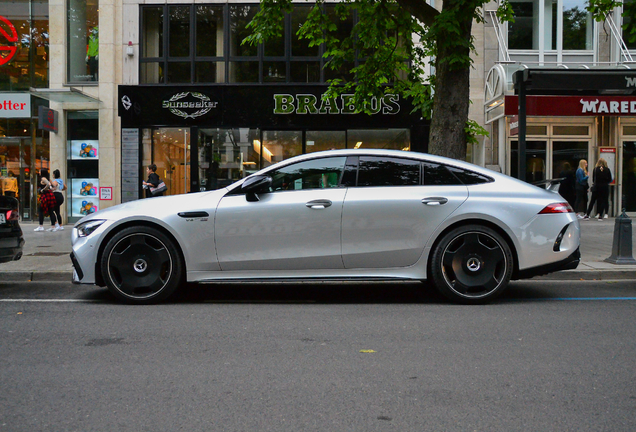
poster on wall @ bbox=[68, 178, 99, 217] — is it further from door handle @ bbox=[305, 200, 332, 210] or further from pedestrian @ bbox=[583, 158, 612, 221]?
pedestrian @ bbox=[583, 158, 612, 221]

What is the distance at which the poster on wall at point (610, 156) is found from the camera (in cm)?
1795

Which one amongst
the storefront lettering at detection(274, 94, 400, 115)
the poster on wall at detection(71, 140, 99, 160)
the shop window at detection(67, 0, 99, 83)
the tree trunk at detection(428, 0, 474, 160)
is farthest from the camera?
the shop window at detection(67, 0, 99, 83)

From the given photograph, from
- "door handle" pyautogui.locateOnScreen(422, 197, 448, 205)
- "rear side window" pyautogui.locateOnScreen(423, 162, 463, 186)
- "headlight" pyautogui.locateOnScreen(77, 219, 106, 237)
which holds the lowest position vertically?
"headlight" pyautogui.locateOnScreen(77, 219, 106, 237)

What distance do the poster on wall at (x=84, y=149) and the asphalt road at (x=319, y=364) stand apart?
12.7 metres

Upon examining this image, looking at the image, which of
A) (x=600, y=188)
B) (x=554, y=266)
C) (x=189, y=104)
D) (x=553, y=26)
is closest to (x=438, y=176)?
(x=554, y=266)

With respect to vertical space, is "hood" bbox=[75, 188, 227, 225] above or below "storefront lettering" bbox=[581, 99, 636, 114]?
below

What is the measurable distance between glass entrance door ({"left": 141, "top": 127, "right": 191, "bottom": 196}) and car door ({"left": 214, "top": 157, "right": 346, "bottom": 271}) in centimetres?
1248

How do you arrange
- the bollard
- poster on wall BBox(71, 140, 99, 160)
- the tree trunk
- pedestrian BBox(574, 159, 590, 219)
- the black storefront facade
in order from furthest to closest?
poster on wall BBox(71, 140, 99, 160) < the black storefront facade < pedestrian BBox(574, 159, 590, 219) < the tree trunk < the bollard

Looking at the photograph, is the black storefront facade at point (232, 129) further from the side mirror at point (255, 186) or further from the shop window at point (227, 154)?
the side mirror at point (255, 186)

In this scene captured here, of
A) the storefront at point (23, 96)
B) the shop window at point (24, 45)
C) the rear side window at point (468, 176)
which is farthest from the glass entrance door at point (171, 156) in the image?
the rear side window at point (468, 176)

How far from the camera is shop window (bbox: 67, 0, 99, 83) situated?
18.4 metres

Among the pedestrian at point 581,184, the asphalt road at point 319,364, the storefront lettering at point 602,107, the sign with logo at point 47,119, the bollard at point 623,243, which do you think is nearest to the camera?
the asphalt road at point 319,364

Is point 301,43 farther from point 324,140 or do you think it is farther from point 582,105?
point 582,105

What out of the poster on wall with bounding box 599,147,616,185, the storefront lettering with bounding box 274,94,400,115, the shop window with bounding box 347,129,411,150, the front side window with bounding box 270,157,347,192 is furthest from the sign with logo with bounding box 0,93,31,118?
the poster on wall with bounding box 599,147,616,185
